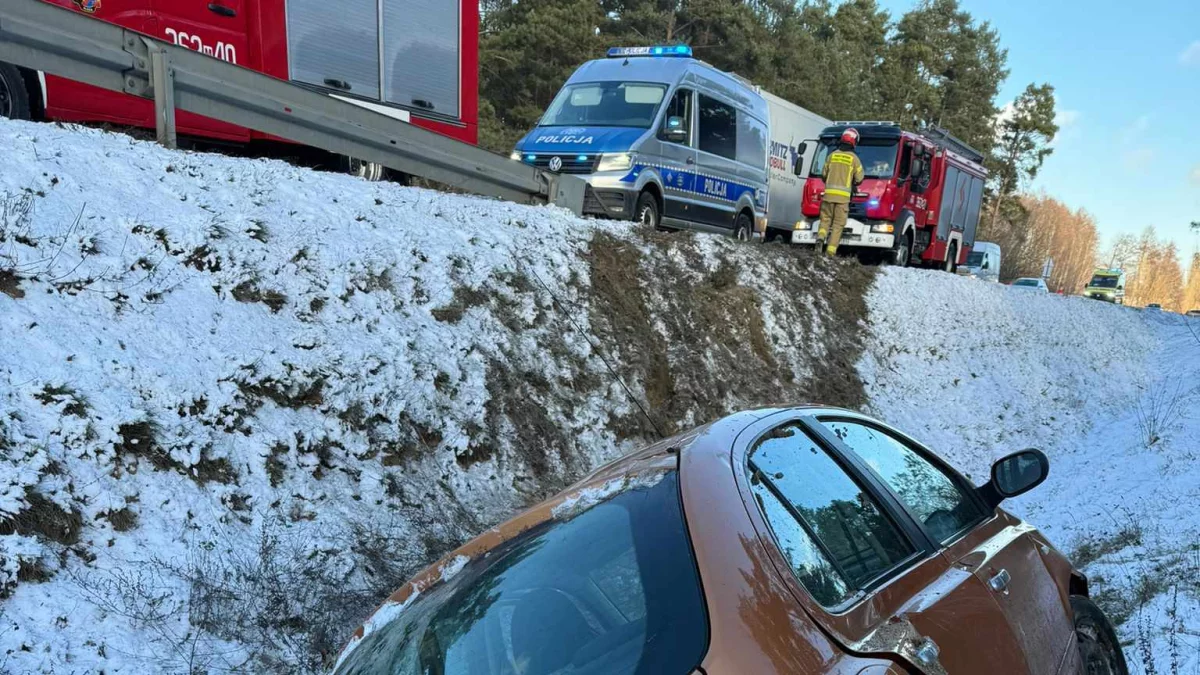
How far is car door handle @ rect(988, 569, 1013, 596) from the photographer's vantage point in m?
2.63

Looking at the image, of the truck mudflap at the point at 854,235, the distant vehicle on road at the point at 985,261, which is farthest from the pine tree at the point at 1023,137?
the truck mudflap at the point at 854,235

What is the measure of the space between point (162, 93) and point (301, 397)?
3.09 meters

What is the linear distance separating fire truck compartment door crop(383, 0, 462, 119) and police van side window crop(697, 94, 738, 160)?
12.4ft

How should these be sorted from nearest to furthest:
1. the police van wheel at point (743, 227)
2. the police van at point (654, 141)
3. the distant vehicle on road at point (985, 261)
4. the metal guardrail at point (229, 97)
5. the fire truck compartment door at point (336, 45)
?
1. the metal guardrail at point (229, 97)
2. the fire truck compartment door at point (336, 45)
3. the police van at point (654, 141)
4. the police van wheel at point (743, 227)
5. the distant vehicle on road at point (985, 261)

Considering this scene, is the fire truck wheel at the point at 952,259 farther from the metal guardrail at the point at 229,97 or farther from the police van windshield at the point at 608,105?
the metal guardrail at the point at 229,97

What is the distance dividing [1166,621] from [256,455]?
4654 mm

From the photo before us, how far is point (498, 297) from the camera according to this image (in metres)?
6.71

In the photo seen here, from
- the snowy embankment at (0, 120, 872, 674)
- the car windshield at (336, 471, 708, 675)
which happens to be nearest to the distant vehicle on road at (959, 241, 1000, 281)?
the snowy embankment at (0, 120, 872, 674)

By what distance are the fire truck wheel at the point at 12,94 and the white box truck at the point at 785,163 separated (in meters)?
15.5

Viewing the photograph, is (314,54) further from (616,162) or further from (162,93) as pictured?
(616,162)

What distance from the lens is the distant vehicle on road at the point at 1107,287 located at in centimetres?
4206

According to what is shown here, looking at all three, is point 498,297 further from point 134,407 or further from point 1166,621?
point 1166,621

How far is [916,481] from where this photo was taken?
3.00m

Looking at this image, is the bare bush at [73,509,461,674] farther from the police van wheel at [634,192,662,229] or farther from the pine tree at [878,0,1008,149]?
the pine tree at [878,0,1008,149]
